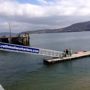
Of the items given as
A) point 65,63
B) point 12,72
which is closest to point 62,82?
point 12,72

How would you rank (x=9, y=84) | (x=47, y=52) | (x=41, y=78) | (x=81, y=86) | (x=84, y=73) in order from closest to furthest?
(x=81, y=86) < (x=9, y=84) < (x=41, y=78) < (x=84, y=73) < (x=47, y=52)

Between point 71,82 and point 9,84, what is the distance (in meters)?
6.91

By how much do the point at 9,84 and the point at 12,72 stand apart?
261 inches

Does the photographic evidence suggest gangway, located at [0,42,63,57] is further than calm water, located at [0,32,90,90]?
Yes

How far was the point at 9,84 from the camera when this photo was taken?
28.1 metres

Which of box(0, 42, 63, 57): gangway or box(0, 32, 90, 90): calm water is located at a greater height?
box(0, 42, 63, 57): gangway

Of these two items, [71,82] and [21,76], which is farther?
[21,76]

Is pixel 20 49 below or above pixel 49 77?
above

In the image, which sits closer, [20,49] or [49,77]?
[49,77]

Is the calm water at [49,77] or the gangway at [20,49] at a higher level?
the gangway at [20,49]

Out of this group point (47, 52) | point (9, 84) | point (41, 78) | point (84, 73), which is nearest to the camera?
point (9, 84)

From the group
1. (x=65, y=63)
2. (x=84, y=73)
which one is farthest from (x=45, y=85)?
(x=65, y=63)

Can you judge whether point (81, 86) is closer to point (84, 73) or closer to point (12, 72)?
point (84, 73)

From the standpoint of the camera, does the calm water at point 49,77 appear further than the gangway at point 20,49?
No
